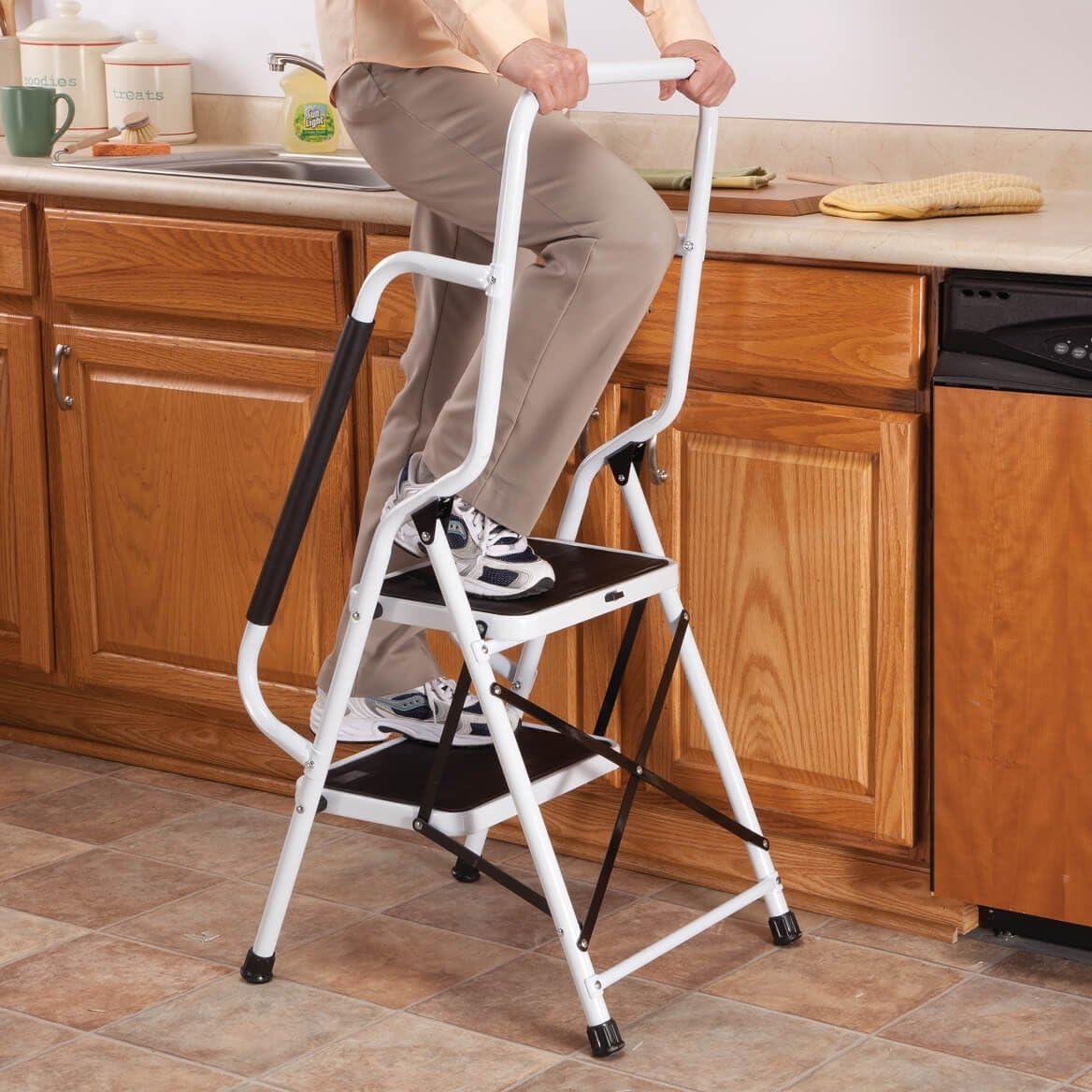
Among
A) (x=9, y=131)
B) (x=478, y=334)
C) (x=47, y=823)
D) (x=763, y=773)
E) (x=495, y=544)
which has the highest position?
(x=9, y=131)

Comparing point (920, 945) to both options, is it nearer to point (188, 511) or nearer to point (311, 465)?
point (311, 465)

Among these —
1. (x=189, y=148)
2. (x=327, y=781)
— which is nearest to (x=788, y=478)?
(x=327, y=781)

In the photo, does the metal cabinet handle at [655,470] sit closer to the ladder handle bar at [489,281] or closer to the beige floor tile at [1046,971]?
the ladder handle bar at [489,281]

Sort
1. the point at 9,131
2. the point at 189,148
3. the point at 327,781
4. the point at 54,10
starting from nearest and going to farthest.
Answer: the point at 327,781 < the point at 9,131 < the point at 189,148 < the point at 54,10

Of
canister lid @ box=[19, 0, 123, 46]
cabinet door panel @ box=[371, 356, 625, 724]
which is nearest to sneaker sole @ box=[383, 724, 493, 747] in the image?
cabinet door panel @ box=[371, 356, 625, 724]

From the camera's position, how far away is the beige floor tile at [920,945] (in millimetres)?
2191

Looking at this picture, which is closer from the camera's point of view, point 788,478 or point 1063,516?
point 1063,516

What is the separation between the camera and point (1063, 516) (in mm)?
2006

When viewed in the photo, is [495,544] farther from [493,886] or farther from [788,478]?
[493,886]

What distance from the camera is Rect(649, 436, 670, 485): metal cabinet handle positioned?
2297 mm

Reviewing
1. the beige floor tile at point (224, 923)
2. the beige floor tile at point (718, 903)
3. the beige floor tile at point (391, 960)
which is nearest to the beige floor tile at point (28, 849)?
the beige floor tile at point (224, 923)

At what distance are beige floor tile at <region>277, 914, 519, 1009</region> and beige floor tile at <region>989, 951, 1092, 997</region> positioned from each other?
59 centimetres

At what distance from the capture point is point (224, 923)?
7.60 ft

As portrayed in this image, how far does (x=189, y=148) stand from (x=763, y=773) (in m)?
1.55
